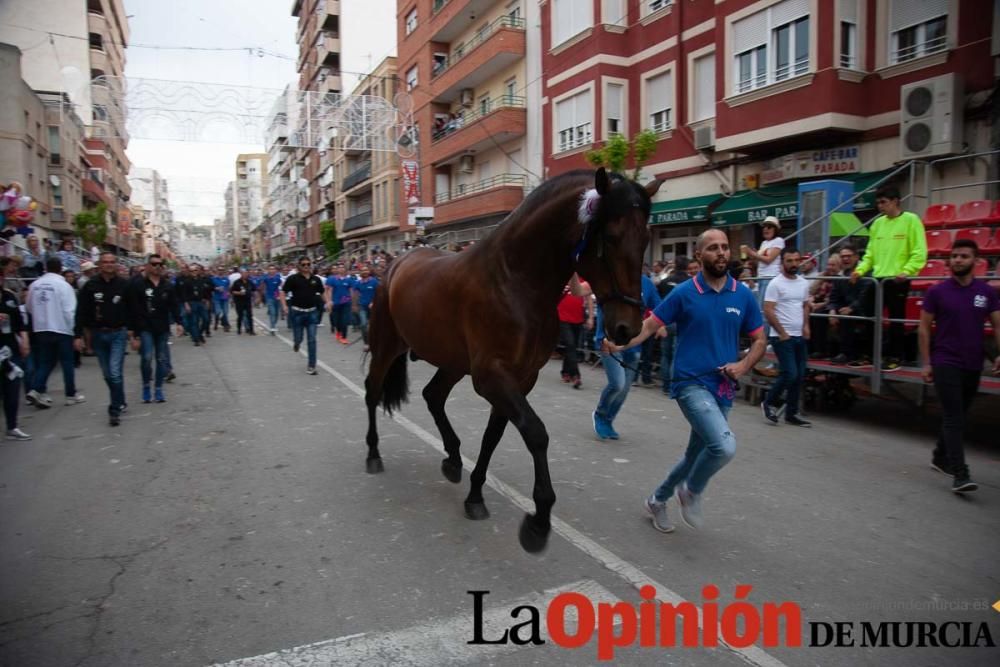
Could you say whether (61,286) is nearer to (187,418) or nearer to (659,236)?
(187,418)

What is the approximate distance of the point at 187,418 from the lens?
7.88m

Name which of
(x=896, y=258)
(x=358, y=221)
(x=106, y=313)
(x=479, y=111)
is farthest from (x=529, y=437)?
(x=358, y=221)

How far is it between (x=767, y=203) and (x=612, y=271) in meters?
12.8

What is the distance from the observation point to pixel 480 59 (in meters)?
26.5

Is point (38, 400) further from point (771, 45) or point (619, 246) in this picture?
point (771, 45)

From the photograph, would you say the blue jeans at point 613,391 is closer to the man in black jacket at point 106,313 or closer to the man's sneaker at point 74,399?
the man in black jacket at point 106,313

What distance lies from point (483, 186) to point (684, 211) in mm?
13006

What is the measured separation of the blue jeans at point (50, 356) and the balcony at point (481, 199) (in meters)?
17.0

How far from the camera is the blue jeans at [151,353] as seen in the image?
8.98 meters

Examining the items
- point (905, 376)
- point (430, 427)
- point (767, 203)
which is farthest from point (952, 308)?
point (767, 203)

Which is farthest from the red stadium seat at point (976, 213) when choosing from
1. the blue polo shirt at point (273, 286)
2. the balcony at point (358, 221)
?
the balcony at point (358, 221)

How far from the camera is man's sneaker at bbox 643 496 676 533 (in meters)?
4.19

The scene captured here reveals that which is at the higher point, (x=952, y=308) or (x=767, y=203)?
(x=767, y=203)

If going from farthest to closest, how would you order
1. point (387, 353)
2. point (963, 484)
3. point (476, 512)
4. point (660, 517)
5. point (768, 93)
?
point (768, 93) → point (387, 353) → point (963, 484) → point (476, 512) → point (660, 517)
